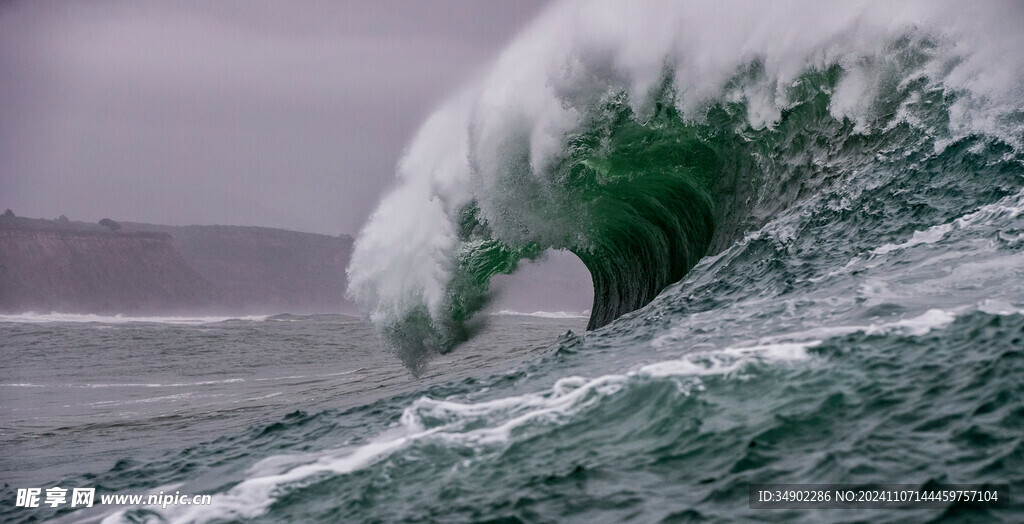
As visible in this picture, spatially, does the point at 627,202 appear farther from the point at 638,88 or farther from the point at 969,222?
the point at 969,222

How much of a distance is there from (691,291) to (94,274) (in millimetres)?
116110

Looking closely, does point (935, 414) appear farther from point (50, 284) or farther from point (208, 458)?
point (50, 284)

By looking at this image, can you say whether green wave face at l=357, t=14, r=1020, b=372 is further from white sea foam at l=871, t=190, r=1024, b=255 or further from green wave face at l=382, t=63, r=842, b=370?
white sea foam at l=871, t=190, r=1024, b=255

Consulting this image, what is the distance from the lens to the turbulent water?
3.89 metres

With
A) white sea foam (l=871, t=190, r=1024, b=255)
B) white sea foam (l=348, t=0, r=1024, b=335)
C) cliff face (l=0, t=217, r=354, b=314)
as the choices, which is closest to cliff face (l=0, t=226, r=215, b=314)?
cliff face (l=0, t=217, r=354, b=314)

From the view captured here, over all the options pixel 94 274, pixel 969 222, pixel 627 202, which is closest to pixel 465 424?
pixel 969 222

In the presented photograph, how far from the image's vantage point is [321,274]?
14100 centimetres

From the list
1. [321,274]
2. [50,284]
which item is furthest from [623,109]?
[321,274]

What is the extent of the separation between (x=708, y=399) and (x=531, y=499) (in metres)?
1.19

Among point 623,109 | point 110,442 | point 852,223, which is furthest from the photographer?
point 623,109

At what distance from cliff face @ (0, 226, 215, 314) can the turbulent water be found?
10147cm

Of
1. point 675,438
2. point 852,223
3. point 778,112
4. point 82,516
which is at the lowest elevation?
point 82,516

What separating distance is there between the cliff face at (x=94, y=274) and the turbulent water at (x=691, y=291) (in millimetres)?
101474

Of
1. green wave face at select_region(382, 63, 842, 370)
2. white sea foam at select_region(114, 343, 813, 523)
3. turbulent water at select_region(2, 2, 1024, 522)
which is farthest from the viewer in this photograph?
green wave face at select_region(382, 63, 842, 370)
